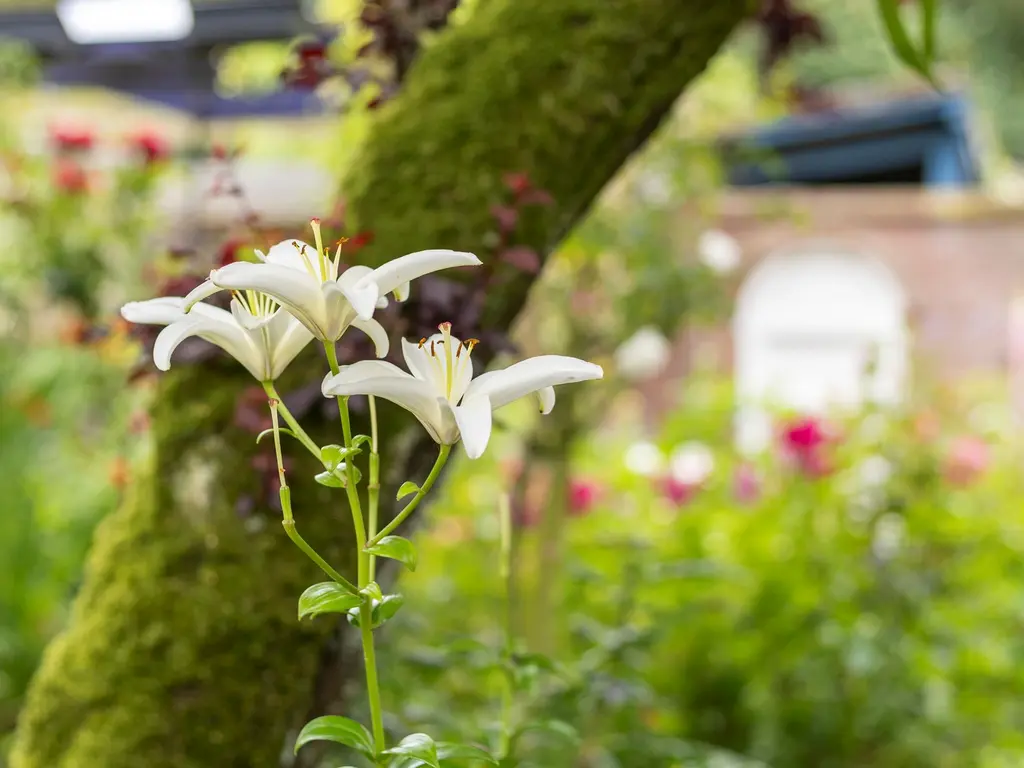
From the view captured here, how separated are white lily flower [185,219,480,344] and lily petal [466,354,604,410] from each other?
0.20 feet

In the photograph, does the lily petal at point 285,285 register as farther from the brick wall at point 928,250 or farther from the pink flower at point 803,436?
the brick wall at point 928,250

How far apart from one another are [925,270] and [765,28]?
5032mm

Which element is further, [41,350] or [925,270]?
[925,270]

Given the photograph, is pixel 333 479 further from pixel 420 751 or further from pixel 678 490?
pixel 678 490

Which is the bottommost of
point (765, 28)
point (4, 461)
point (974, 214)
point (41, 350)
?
point (4, 461)

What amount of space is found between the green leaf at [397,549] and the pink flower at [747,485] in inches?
86.1

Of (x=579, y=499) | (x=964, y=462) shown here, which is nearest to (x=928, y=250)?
(x=964, y=462)

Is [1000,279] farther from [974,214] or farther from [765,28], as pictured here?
[765,28]

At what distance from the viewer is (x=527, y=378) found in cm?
53

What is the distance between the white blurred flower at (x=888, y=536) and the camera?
2.27 m

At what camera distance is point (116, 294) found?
2.91 metres

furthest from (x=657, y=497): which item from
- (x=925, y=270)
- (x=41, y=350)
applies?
(x=925, y=270)

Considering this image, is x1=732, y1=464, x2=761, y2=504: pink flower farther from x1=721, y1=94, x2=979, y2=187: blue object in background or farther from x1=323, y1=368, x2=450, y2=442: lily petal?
x1=721, y1=94, x2=979, y2=187: blue object in background

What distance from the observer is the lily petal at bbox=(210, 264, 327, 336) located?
499 millimetres
